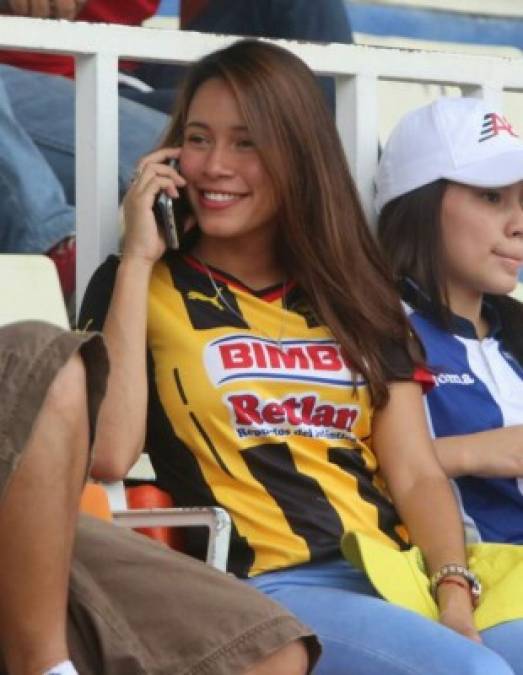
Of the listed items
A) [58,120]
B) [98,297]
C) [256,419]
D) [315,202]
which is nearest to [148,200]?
[98,297]

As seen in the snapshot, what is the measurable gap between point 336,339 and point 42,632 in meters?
1.20

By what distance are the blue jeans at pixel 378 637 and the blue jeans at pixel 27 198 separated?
57.0 inches

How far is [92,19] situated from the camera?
17.8 feet

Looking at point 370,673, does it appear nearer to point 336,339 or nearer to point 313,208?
point 336,339

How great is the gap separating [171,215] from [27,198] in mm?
1064

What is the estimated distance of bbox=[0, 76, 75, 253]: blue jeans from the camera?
4684 millimetres

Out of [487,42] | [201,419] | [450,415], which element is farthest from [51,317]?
[487,42]

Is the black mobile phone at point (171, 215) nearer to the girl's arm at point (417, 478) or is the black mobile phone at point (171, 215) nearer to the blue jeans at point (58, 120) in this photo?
the girl's arm at point (417, 478)

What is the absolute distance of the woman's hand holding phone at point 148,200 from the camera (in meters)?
3.68

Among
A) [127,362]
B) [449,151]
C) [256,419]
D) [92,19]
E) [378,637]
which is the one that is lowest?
[378,637]

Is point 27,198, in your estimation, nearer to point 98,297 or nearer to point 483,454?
point 98,297

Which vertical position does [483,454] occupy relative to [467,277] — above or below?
below

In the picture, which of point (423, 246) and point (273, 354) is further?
point (423, 246)

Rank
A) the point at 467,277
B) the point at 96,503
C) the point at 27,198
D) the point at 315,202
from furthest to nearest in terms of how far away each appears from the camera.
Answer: the point at 27,198, the point at 467,277, the point at 315,202, the point at 96,503
